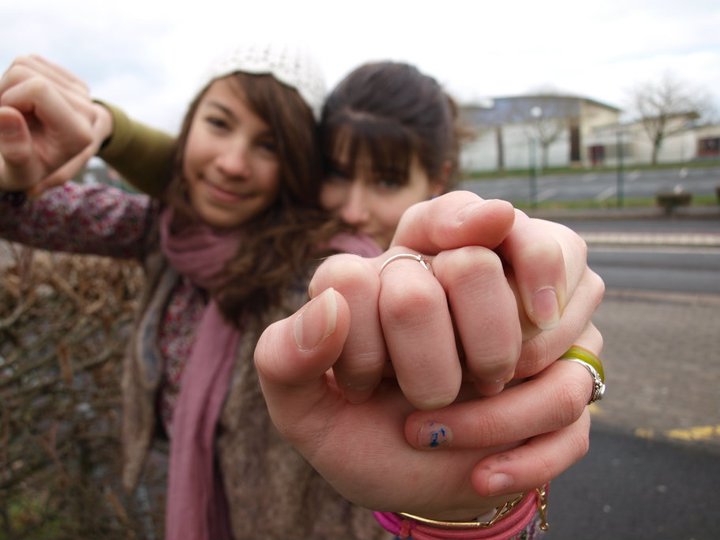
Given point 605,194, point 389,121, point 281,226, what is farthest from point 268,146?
point 605,194

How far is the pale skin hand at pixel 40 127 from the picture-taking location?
1151 mm

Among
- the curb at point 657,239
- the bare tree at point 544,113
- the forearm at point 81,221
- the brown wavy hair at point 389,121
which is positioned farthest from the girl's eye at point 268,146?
the bare tree at point 544,113

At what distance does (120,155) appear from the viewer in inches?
70.1

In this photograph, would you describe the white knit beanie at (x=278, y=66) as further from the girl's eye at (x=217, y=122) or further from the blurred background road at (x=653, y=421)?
the blurred background road at (x=653, y=421)

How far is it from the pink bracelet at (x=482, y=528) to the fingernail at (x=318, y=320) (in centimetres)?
38

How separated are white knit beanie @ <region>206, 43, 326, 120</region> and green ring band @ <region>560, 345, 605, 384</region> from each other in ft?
4.01

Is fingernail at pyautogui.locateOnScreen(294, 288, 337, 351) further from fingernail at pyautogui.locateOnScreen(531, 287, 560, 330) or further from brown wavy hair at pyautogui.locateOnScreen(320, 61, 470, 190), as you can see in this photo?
brown wavy hair at pyautogui.locateOnScreen(320, 61, 470, 190)

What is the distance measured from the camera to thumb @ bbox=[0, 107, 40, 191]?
3.61 ft

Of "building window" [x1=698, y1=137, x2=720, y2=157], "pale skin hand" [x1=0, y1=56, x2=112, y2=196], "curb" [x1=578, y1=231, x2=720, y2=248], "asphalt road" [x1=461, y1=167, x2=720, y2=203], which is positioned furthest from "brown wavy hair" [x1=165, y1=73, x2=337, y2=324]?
"building window" [x1=698, y1=137, x2=720, y2=157]

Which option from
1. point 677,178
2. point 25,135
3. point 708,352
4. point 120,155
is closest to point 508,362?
point 25,135

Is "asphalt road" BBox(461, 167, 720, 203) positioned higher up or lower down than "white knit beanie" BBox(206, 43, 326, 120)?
lower down

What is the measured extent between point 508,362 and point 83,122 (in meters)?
1.16

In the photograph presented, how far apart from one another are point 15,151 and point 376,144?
36.6 inches

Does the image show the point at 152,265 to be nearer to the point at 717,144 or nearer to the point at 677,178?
the point at 677,178
